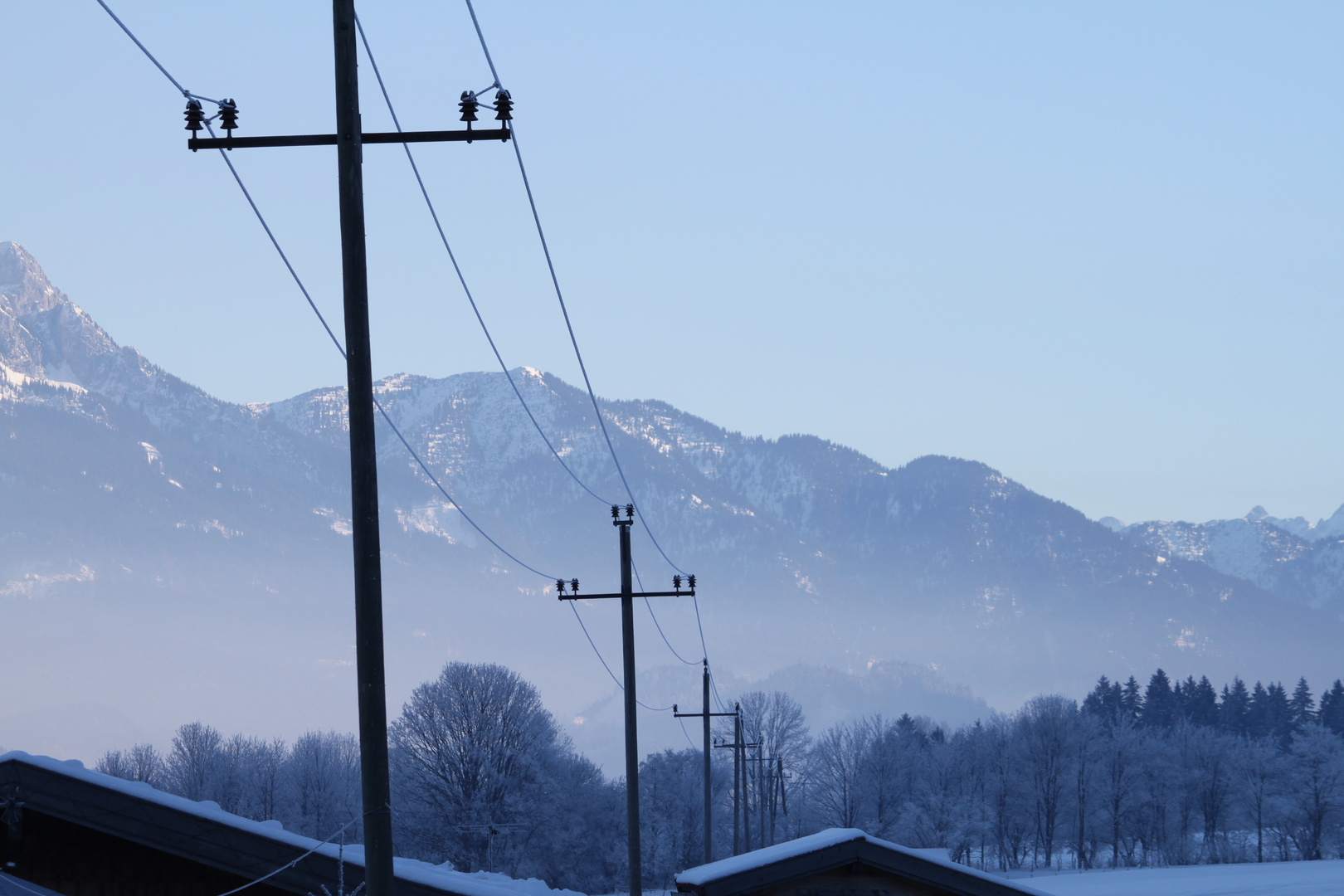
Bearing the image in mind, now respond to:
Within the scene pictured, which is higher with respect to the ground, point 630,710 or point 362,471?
point 362,471

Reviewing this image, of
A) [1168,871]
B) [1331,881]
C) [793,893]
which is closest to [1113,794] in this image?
[1168,871]

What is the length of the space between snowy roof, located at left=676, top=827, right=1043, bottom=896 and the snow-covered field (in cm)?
3659

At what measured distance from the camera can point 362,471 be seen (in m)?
11.5

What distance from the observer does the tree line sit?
101m

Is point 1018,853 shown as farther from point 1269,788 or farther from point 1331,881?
point 1331,881

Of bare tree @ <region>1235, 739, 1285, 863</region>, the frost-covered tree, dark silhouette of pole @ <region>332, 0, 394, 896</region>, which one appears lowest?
bare tree @ <region>1235, 739, 1285, 863</region>

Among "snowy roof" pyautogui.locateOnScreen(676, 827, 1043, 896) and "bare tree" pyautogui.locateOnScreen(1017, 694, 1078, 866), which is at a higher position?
"snowy roof" pyautogui.locateOnScreen(676, 827, 1043, 896)

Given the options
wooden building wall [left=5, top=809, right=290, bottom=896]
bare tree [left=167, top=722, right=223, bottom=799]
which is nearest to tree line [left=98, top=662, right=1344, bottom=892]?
bare tree [left=167, top=722, right=223, bottom=799]

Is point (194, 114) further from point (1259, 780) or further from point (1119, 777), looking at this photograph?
point (1259, 780)

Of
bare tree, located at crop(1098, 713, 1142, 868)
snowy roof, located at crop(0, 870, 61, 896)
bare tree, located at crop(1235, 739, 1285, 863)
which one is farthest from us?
bare tree, located at crop(1235, 739, 1285, 863)

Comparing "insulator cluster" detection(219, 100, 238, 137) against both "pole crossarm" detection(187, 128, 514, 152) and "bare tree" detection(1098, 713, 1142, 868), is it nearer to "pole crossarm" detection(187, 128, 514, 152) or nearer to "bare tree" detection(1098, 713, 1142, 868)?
"pole crossarm" detection(187, 128, 514, 152)

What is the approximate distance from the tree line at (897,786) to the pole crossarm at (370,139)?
269 ft

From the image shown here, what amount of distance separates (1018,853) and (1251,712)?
6870 cm

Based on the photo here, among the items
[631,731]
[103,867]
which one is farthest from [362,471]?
[631,731]
